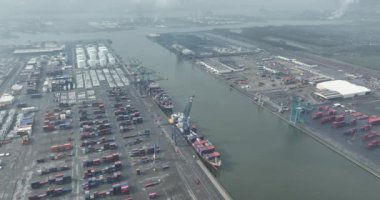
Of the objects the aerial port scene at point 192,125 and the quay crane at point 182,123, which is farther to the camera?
the quay crane at point 182,123

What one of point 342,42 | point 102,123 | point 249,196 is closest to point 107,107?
point 102,123

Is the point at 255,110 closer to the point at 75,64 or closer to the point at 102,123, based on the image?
the point at 102,123

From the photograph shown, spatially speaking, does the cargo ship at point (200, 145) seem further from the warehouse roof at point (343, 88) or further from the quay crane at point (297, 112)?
the warehouse roof at point (343, 88)

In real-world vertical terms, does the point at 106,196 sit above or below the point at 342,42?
below

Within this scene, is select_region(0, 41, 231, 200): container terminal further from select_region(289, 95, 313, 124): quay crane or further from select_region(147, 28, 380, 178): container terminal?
select_region(147, 28, 380, 178): container terminal

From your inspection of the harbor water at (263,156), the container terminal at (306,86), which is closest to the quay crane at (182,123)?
the harbor water at (263,156)

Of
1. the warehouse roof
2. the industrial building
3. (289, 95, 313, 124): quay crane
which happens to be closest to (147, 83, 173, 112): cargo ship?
(289, 95, 313, 124): quay crane

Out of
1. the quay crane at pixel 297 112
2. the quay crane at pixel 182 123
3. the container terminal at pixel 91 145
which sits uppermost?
the quay crane at pixel 297 112
